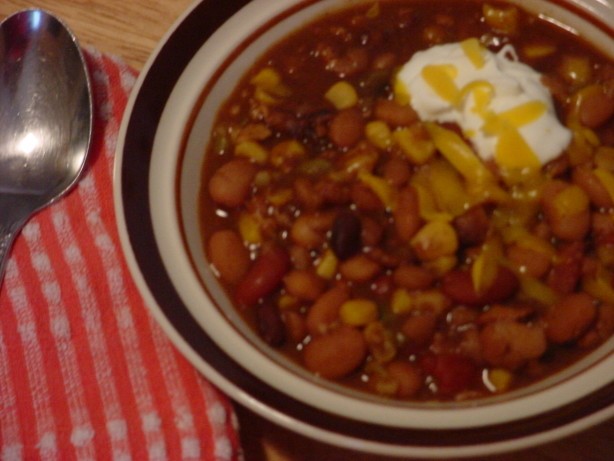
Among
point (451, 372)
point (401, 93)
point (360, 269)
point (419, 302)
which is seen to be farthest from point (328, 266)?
point (401, 93)

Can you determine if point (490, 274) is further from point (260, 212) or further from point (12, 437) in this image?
point (12, 437)

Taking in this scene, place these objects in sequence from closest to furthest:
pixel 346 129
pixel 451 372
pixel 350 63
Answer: pixel 451 372 < pixel 346 129 < pixel 350 63

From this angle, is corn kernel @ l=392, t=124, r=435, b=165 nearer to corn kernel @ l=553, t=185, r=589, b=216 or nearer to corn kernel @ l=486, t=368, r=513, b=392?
corn kernel @ l=553, t=185, r=589, b=216

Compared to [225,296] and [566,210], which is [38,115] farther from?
[566,210]

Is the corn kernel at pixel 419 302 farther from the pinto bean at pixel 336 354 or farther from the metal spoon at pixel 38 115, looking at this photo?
the metal spoon at pixel 38 115

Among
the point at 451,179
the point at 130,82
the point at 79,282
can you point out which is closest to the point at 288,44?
the point at 130,82

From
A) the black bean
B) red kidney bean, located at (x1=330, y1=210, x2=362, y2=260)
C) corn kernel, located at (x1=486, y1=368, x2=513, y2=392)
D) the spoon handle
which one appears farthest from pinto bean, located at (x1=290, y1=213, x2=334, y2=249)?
the spoon handle

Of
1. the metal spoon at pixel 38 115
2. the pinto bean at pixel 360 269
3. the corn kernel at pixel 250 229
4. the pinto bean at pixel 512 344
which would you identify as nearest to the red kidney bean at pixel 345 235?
the pinto bean at pixel 360 269
